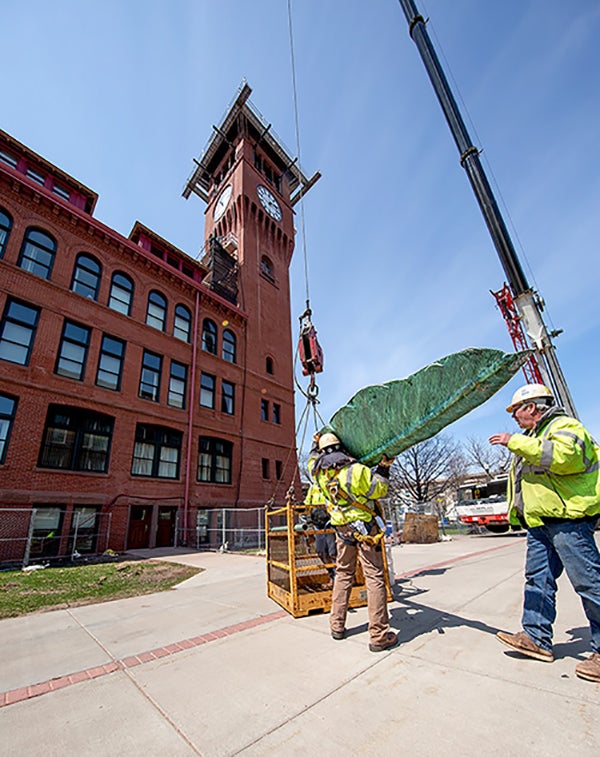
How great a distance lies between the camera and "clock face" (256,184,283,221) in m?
25.6

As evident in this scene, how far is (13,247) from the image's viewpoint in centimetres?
1304

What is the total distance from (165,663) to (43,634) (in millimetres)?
2121

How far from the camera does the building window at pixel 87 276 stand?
14.8 metres

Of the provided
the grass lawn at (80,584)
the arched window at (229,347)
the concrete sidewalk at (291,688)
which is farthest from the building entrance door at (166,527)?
the concrete sidewalk at (291,688)

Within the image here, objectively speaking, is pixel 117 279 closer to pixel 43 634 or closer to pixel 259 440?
pixel 259 440

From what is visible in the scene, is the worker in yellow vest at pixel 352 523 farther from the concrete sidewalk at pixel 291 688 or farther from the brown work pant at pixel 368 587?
the concrete sidewalk at pixel 291 688

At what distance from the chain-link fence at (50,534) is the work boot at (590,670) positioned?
42.2ft

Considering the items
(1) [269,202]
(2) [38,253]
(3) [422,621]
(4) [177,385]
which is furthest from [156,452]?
(1) [269,202]

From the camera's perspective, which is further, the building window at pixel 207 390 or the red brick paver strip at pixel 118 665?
the building window at pixel 207 390

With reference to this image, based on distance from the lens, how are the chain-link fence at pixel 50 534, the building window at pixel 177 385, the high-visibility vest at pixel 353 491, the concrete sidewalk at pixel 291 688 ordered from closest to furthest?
1. the concrete sidewalk at pixel 291 688
2. the high-visibility vest at pixel 353 491
3. the chain-link fence at pixel 50 534
4. the building window at pixel 177 385

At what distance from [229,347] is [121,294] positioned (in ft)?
21.2

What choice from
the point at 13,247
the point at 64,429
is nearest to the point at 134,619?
the point at 64,429

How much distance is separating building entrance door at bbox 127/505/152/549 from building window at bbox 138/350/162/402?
4820mm

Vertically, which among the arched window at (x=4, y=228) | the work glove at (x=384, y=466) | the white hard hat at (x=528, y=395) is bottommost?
the work glove at (x=384, y=466)
